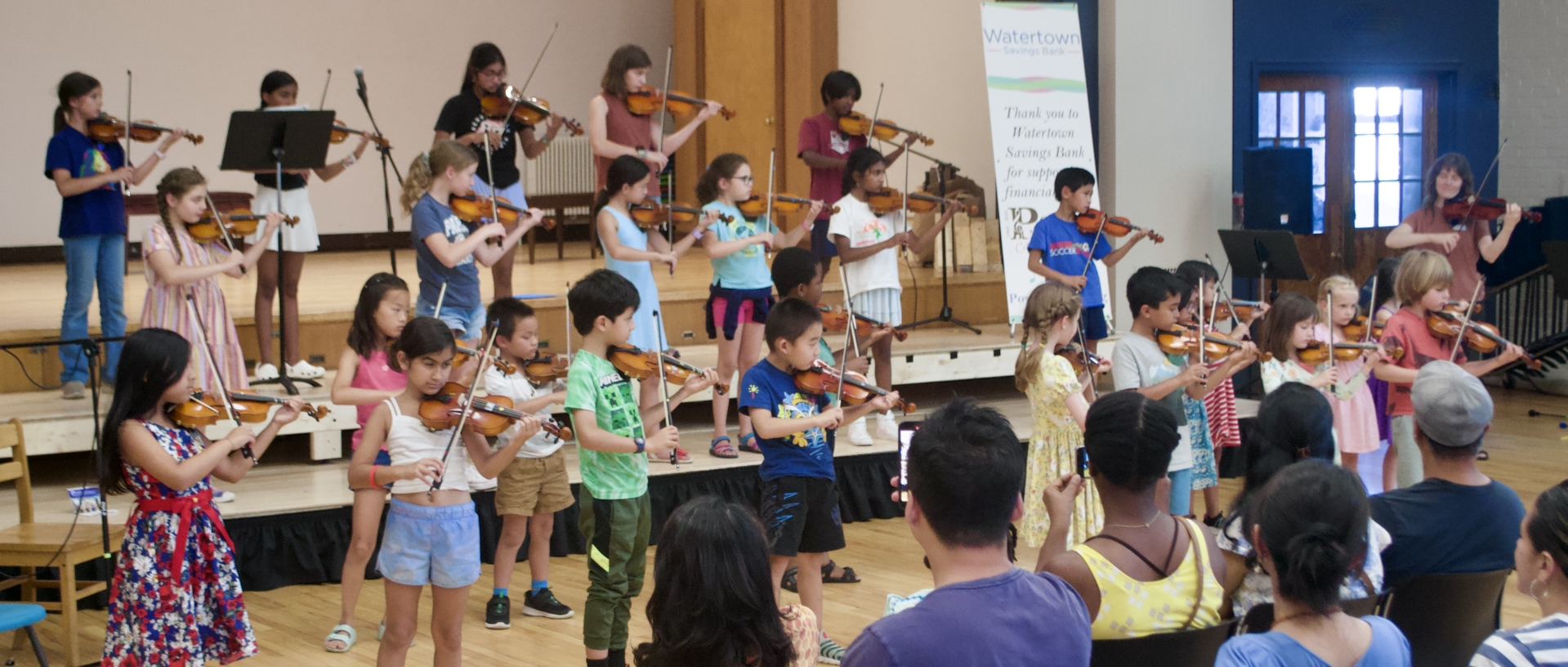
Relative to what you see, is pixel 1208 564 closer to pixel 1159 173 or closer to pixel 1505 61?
pixel 1159 173

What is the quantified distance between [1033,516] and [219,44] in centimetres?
801

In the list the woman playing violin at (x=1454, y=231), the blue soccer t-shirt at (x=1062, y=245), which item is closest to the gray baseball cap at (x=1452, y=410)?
the blue soccer t-shirt at (x=1062, y=245)

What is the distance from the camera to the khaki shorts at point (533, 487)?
4406mm

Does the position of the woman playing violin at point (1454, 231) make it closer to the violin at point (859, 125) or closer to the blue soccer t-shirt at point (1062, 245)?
the blue soccer t-shirt at point (1062, 245)

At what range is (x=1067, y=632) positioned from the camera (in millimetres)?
1768

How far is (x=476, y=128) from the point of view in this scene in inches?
228

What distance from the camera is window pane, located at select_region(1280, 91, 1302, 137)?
884 cm

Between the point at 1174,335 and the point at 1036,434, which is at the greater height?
the point at 1174,335

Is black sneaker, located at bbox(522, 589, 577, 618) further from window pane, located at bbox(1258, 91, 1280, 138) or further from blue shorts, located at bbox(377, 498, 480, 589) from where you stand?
window pane, located at bbox(1258, 91, 1280, 138)

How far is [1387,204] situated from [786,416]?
686 cm

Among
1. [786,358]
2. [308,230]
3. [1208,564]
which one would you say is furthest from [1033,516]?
[308,230]

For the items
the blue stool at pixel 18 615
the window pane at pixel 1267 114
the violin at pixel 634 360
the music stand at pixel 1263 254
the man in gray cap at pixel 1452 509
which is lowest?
the blue stool at pixel 18 615

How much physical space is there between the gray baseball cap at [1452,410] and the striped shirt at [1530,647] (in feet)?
3.44

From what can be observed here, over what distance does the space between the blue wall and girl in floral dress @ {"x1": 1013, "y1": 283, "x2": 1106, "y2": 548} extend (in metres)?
4.69
